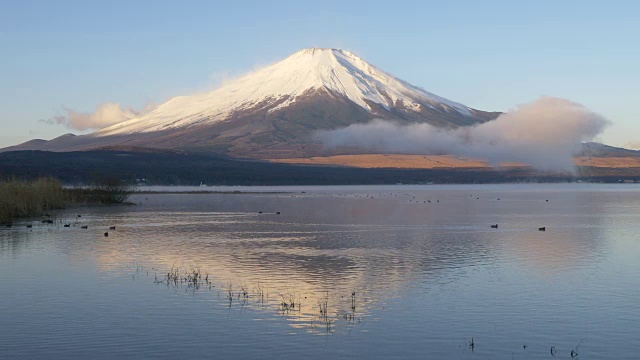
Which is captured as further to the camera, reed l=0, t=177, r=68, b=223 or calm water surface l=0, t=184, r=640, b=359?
reed l=0, t=177, r=68, b=223

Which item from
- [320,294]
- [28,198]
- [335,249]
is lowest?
[320,294]

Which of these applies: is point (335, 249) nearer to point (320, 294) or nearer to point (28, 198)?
point (320, 294)

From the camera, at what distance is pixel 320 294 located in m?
25.5

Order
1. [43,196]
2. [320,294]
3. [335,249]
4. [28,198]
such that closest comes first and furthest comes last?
[320,294]
[335,249]
[28,198]
[43,196]

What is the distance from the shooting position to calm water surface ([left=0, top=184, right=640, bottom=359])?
Answer: 1906 cm

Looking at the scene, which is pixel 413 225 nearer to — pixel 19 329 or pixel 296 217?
pixel 296 217

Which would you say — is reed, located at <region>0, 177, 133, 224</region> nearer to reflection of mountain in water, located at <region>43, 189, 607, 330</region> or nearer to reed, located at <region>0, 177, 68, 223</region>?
reed, located at <region>0, 177, 68, 223</region>

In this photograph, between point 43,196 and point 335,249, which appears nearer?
point 335,249

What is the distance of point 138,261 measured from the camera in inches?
1334

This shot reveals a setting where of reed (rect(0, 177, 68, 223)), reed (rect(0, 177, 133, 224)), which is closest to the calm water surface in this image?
reed (rect(0, 177, 68, 223))

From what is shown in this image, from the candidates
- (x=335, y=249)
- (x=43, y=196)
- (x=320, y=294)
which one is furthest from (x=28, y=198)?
(x=320, y=294)

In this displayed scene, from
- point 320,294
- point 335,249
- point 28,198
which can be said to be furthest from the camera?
point 28,198

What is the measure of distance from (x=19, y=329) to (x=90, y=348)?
2910mm

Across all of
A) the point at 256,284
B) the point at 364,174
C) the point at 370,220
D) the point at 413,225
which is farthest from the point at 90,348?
the point at 364,174
